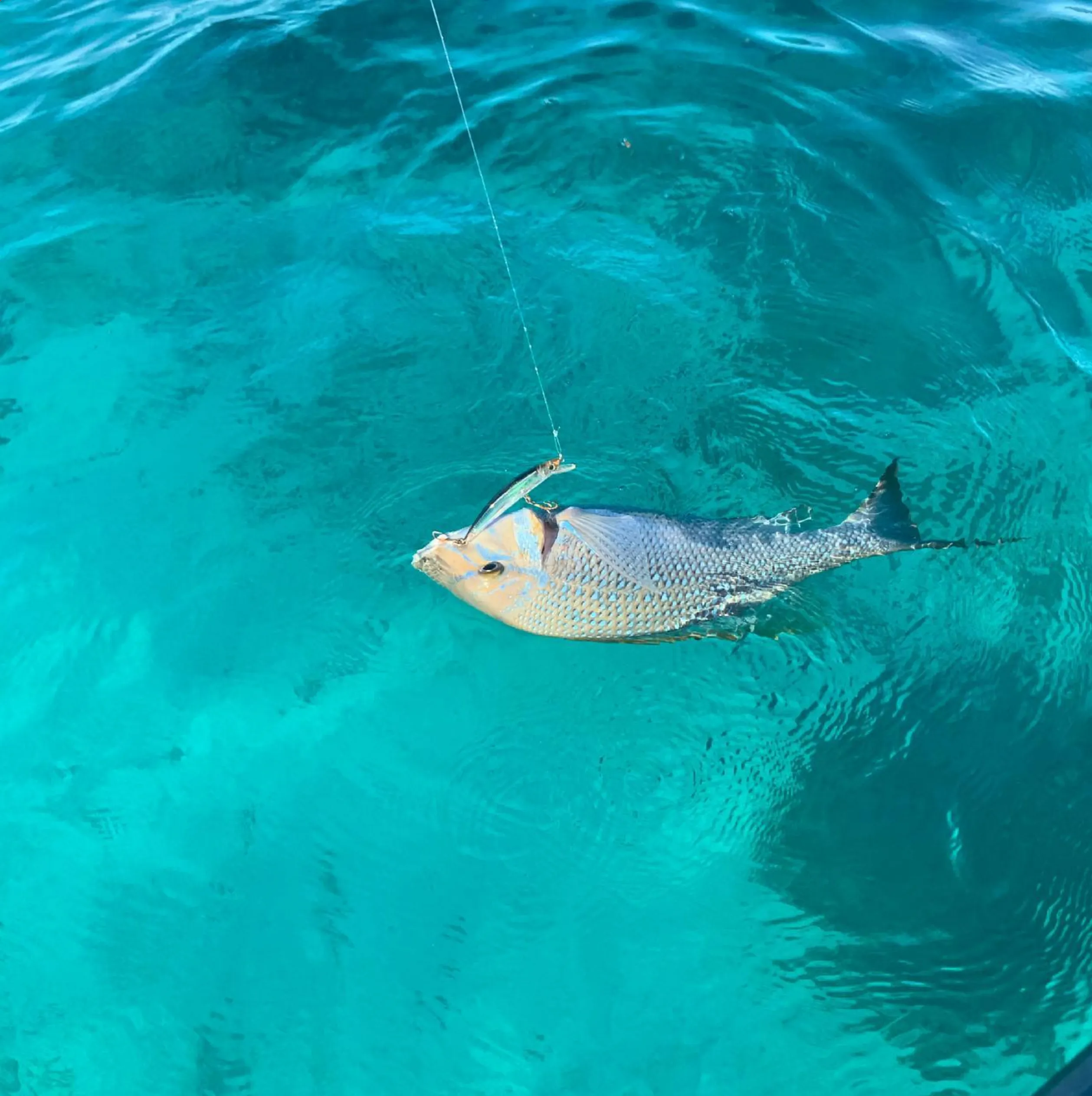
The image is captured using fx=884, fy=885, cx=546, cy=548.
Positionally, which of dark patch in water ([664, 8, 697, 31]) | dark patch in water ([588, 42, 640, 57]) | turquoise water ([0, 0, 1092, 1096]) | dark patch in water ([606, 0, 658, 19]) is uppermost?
dark patch in water ([606, 0, 658, 19])

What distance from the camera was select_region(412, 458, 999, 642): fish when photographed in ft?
16.3

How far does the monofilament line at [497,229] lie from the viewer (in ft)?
22.1

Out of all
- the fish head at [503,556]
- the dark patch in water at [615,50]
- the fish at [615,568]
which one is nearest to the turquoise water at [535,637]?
the dark patch in water at [615,50]

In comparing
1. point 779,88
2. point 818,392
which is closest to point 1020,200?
point 779,88

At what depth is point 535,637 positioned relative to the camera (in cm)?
596

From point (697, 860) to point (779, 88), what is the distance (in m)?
7.56

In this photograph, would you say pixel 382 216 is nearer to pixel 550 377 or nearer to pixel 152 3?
pixel 550 377

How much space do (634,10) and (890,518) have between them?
7.54m

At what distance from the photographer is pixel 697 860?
548 centimetres

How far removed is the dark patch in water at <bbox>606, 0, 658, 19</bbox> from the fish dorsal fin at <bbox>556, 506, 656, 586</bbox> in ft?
24.7

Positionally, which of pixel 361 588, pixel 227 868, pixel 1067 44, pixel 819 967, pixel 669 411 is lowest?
pixel 819 967

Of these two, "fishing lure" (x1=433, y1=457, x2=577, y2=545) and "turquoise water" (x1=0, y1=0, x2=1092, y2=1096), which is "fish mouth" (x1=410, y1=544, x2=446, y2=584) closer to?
"fishing lure" (x1=433, y1=457, x2=577, y2=545)

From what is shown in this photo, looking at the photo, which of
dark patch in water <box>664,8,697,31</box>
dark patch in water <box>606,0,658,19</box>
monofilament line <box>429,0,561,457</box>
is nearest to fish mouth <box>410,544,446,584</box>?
monofilament line <box>429,0,561,457</box>

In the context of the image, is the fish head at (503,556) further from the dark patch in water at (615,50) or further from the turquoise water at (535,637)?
the dark patch in water at (615,50)
